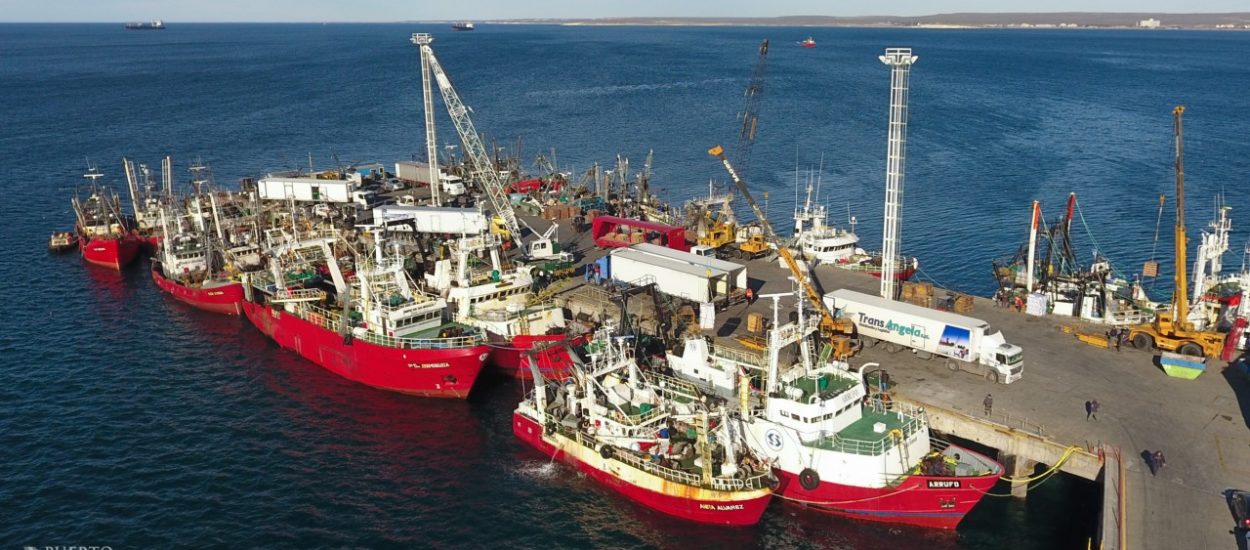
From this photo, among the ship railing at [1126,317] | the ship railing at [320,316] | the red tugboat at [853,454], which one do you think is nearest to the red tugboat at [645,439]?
the red tugboat at [853,454]

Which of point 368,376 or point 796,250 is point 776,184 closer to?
point 796,250

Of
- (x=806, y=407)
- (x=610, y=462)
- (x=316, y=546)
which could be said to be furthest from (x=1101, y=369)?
(x=316, y=546)

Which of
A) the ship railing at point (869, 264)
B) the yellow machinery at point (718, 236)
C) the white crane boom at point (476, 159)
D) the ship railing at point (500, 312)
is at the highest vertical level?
the white crane boom at point (476, 159)

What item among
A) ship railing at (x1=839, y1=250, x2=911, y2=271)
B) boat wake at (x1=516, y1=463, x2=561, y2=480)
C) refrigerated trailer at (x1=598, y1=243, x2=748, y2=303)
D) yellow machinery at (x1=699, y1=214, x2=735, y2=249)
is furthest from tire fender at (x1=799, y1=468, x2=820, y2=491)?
yellow machinery at (x1=699, y1=214, x2=735, y2=249)

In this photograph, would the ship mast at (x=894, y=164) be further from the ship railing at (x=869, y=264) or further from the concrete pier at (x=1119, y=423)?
the ship railing at (x=869, y=264)

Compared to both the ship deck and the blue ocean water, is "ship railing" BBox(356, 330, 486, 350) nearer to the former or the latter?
the blue ocean water

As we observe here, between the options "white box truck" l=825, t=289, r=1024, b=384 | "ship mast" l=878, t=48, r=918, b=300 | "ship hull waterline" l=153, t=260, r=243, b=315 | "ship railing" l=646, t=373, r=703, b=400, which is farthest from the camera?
"ship hull waterline" l=153, t=260, r=243, b=315

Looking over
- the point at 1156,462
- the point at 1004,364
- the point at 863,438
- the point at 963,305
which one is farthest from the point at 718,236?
the point at 1156,462
